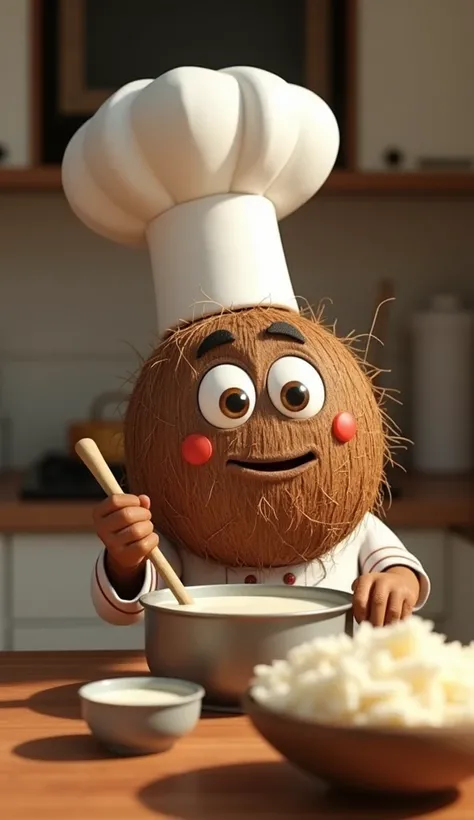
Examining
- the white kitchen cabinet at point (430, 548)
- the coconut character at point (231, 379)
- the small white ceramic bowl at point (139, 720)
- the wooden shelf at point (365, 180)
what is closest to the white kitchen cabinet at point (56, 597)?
the white kitchen cabinet at point (430, 548)

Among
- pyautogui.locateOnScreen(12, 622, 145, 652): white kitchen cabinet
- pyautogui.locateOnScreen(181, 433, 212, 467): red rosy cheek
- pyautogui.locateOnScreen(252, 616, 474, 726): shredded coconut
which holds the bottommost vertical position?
pyautogui.locateOnScreen(12, 622, 145, 652): white kitchen cabinet

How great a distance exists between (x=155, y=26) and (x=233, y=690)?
5.27ft

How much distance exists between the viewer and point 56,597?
1.86 metres

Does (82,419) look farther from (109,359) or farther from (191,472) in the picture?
(191,472)

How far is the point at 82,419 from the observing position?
239cm

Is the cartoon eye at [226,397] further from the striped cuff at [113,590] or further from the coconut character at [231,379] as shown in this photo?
the striped cuff at [113,590]

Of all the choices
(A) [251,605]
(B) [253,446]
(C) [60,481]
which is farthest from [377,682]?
(C) [60,481]

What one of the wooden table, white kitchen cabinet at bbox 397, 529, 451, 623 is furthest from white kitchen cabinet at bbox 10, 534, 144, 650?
the wooden table

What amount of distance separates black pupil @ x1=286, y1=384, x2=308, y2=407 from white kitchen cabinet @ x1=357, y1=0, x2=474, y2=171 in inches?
49.9

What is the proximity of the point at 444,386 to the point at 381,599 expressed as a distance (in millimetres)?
1370

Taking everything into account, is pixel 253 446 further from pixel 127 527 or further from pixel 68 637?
pixel 68 637

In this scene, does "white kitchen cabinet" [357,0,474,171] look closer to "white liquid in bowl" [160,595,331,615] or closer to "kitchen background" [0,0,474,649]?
"kitchen background" [0,0,474,649]

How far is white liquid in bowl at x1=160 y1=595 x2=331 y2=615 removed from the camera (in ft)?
2.77

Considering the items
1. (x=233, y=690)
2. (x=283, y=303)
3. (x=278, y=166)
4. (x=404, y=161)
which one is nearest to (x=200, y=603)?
(x=233, y=690)
